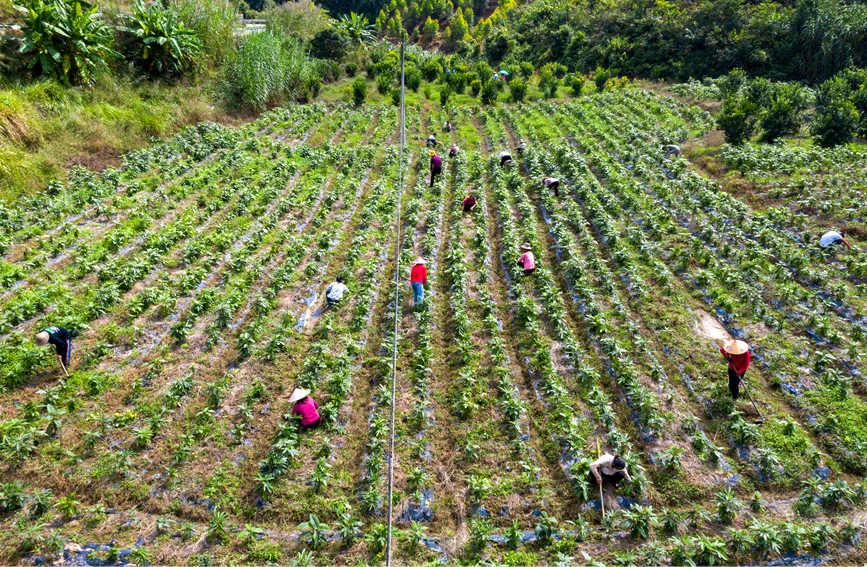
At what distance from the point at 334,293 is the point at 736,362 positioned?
7992 mm

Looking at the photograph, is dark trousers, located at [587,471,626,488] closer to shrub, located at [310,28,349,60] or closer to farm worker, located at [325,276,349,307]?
farm worker, located at [325,276,349,307]

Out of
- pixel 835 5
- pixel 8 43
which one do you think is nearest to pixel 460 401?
pixel 8 43

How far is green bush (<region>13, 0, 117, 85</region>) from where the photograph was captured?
15672mm

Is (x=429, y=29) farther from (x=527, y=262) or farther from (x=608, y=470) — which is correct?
(x=608, y=470)

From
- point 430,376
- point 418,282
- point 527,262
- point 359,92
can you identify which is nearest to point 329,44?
point 359,92

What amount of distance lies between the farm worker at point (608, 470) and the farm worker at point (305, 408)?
440 cm

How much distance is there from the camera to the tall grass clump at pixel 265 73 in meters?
22.9

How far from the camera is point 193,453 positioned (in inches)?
282

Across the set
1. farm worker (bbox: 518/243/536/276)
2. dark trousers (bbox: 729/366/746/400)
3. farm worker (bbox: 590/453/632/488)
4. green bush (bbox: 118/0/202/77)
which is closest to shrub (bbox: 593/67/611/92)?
green bush (bbox: 118/0/202/77)

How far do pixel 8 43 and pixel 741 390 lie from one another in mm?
24354

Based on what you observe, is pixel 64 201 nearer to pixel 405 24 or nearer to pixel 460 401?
pixel 460 401

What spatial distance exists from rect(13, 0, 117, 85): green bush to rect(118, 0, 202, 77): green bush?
1829 mm

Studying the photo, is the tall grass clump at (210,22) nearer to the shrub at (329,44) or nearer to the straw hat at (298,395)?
the shrub at (329,44)

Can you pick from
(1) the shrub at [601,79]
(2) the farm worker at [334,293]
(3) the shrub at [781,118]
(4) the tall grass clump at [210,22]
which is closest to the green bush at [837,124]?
(3) the shrub at [781,118]
